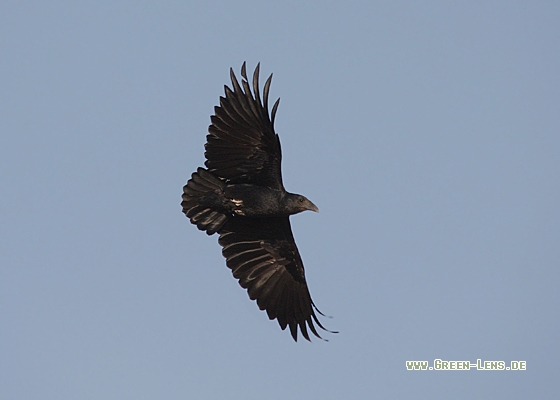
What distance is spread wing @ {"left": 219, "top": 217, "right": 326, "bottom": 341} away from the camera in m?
21.4

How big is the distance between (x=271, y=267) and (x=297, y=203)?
6.97ft

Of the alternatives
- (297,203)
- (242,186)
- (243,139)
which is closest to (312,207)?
(297,203)

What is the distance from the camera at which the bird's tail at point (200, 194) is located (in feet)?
65.8

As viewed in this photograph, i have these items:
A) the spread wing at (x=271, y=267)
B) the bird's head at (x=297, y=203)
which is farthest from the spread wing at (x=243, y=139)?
the spread wing at (x=271, y=267)

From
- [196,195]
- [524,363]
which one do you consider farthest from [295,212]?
[524,363]

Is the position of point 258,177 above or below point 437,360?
above

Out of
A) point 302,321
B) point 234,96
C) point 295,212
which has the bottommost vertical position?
point 302,321

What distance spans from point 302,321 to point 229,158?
4.10 m

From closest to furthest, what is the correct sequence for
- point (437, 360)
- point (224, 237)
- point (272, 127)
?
point (272, 127), point (224, 237), point (437, 360)

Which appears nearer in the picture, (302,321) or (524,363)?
(302,321)

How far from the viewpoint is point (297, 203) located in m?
20.3

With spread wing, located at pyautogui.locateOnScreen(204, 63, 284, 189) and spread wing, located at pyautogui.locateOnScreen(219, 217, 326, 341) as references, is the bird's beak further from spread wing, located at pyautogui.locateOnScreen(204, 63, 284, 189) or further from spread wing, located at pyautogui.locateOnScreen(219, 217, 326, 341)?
spread wing, located at pyautogui.locateOnScreen(219, 217, 326, 341)

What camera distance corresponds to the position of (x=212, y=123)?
19875mm

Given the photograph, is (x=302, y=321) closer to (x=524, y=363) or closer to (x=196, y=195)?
(x=196, y=195)
